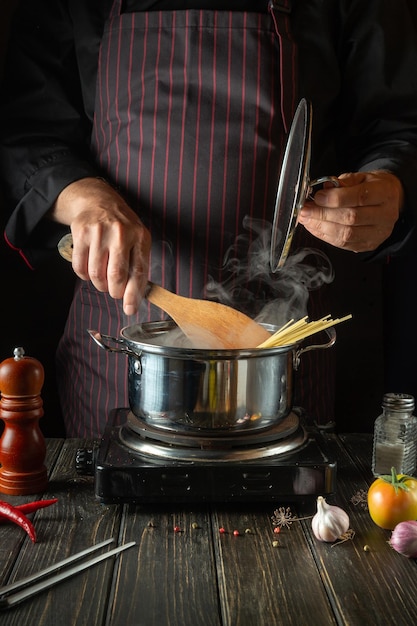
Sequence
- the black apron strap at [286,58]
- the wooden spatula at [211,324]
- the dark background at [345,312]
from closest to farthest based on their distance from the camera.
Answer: the wooden spatula at [211,324]
the black apron strap at [286,58]
the dark background at [345,312]

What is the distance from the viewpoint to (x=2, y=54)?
2297mm

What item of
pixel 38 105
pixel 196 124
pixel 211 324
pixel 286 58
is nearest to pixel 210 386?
pixel 211 324

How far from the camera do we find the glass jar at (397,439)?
54.3 inches

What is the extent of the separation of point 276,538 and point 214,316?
1.46 ft

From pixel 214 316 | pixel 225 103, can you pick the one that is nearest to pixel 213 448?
pixel 214 316

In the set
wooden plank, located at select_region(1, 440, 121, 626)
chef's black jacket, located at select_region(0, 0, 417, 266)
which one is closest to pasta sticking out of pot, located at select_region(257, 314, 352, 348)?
wooden plank, located at select_region(1, 440, 121, 626)

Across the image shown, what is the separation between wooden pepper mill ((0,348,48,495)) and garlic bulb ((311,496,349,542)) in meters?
0.48

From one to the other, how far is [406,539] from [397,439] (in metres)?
0.31

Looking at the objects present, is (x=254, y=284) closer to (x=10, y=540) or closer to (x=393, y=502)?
(x=393, y=502)

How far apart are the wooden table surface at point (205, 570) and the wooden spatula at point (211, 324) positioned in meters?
0.31

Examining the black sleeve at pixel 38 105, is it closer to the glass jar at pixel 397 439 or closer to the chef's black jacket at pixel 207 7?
the chef's black jacket at pixel 207 7

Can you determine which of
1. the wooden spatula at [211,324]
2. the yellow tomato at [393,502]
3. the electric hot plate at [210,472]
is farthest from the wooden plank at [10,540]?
the yellow tomato at [393,502]

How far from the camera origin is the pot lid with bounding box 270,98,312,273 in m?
1.21

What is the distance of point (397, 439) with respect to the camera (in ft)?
4.55
